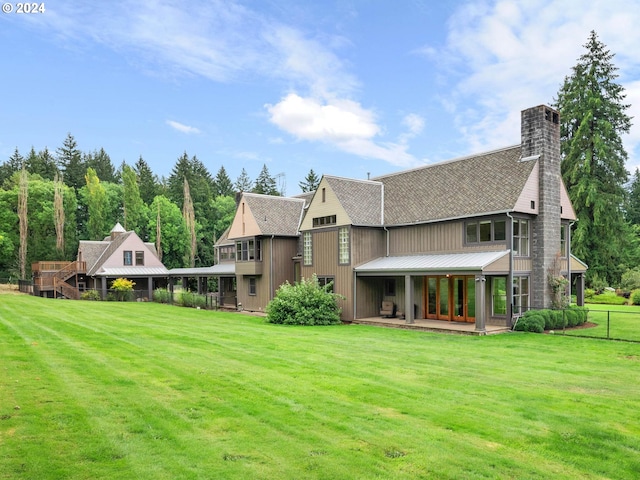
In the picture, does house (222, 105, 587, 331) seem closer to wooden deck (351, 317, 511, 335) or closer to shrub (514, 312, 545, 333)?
wooden deck (351, 317, 511, 335)

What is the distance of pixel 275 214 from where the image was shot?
30984mm

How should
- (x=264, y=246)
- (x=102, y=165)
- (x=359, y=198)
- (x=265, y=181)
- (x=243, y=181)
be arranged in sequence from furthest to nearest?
(x=243, y=181)
(x=265, y=181)
(x=102, y=165)
(x=264, y=246)
(x=359, y=198)

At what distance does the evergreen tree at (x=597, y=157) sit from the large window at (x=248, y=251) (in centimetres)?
2600

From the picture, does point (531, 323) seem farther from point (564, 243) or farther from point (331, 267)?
point (331, 267)

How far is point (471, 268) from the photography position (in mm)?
18859

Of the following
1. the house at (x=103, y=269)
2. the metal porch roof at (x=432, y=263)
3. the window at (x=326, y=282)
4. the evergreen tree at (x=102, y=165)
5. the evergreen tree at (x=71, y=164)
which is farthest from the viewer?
the evergreen tree at (x=102, y=165)

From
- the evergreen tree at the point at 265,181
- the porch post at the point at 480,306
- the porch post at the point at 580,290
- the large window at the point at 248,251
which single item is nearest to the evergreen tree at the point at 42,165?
the evergreen tree at the point at 265,181

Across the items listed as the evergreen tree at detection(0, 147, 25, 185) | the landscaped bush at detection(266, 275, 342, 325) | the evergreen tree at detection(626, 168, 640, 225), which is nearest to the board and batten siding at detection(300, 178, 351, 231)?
the landscaped bush at detection(266, 275, 342, 325)

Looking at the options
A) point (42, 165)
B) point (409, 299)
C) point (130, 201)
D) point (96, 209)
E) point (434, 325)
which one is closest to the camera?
point (434, 325)

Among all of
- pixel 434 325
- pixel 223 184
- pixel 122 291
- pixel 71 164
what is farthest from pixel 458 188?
pixel 223 184

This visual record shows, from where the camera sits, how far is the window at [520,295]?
2061 centimetres

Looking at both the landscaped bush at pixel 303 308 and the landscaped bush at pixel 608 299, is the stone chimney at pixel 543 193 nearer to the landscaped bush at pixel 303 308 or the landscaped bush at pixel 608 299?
the landscaped bush at pixel 303 308

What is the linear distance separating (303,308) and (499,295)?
9067 mm

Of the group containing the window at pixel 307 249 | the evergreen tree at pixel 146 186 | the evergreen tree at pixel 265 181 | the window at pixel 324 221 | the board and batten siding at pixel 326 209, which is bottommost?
the window at pixel 307 249
